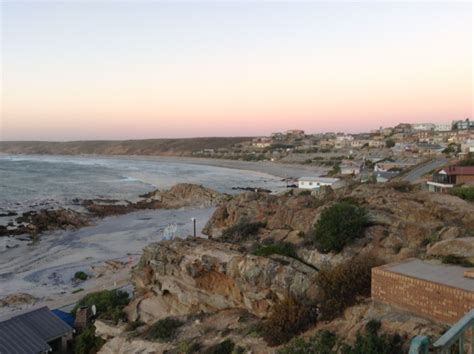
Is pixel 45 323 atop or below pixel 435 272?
below

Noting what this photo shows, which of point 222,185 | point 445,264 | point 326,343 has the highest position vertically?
point 445,264

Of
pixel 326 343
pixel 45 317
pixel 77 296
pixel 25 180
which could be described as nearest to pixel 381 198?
pixel 326 343

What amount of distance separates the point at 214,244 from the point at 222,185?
60.2 m

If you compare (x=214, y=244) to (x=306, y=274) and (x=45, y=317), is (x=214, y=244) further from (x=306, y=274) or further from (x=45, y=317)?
(x=45, y=317)

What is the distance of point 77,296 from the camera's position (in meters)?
20.1

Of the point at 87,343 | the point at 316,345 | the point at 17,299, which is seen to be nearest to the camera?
the point at 316,345

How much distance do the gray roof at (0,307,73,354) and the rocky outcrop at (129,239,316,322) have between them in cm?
257

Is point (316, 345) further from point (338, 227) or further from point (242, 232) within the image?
point (242, 232)

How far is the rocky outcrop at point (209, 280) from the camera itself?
11367 mm

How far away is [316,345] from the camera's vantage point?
27.1 ft

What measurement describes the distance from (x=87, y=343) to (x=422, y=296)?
10.9 meters

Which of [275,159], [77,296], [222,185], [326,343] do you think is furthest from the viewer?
[275,159]

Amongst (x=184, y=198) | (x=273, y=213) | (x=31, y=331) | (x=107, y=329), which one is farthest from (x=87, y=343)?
(x=184, y=198)

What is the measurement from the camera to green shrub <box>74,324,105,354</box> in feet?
45.4
